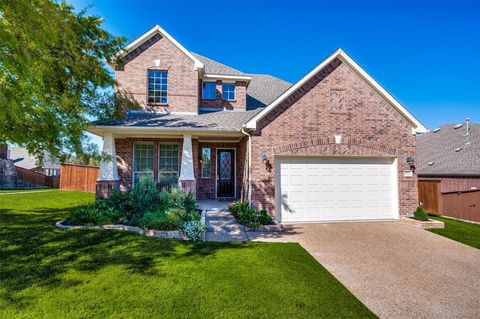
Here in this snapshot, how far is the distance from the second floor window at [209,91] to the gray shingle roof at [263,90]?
2188 millimetres

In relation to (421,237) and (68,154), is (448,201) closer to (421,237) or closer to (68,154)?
(421,237)

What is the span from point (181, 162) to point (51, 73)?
5651 mm

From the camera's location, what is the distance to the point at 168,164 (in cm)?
1272

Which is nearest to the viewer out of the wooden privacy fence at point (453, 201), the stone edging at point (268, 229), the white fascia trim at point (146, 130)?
the stone edging at point (268, 229)

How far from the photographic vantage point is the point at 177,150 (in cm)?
1273

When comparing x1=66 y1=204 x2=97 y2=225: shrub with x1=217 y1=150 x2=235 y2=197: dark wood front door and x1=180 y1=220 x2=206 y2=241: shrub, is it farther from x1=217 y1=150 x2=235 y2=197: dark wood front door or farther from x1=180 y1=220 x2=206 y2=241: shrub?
x1=217 y1=150 x2=235 y2=197: dark wood front door

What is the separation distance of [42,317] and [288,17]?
42.4 ft

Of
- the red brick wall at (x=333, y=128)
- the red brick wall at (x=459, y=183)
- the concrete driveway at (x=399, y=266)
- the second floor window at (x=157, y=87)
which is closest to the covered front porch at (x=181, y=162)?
the red brick wall at (x=333, y=128)

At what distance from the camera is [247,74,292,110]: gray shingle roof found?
15.8m

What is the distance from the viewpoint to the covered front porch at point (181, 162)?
11078 millimetres

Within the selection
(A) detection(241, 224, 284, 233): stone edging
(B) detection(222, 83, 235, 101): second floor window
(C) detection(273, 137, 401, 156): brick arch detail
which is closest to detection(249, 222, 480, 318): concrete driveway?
(A) detection(241, 224, 284, 233): stone edging

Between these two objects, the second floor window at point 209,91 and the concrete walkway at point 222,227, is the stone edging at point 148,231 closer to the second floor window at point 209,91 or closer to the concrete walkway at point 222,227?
the concrete walkway at point 222,227

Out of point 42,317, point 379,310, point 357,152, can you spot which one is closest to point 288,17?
point 357,152

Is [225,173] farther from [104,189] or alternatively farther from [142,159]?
[104,189]
